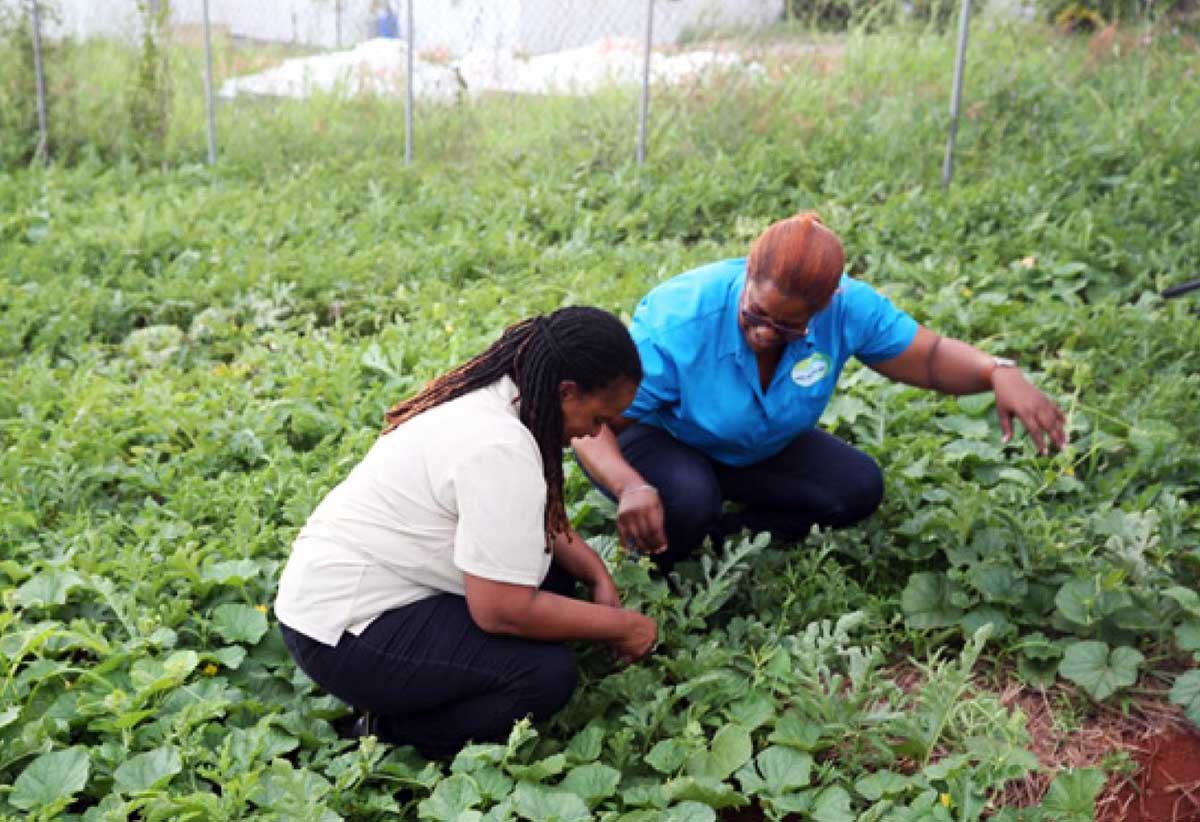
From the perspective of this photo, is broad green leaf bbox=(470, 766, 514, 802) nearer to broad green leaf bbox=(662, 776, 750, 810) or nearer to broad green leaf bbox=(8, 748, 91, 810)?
broad green leaf bbox=(662, 776, 750, 810)

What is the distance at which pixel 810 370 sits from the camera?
327 centimetres

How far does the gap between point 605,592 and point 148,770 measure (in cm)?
105

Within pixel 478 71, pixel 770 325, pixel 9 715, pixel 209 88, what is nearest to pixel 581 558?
pixel 770 325

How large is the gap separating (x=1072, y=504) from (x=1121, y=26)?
5.78 metres

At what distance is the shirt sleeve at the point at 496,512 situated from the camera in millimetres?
2486

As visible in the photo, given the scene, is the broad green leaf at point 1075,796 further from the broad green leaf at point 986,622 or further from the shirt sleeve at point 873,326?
the shirt sleeve at point 873,326

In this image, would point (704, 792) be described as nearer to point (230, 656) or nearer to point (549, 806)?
point (549, 806)

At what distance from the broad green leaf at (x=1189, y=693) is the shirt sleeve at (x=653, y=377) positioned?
1.36 m

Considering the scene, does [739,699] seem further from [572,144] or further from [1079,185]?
[572,144]

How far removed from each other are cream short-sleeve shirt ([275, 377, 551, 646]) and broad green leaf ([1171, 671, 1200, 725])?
4.83 feet

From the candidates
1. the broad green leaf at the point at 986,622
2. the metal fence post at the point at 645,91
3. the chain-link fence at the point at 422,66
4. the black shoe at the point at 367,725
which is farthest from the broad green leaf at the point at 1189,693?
the chain-link fence at the point at 422,66

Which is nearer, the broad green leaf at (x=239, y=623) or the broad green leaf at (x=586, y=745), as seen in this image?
the broad green leaf at (x=586, y=745)

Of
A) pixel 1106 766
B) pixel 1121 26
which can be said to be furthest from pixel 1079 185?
pixel 1106 766

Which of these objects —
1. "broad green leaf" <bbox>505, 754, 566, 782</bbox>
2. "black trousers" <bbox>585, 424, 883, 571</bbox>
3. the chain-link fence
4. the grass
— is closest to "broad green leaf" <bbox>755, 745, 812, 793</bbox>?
the grass
